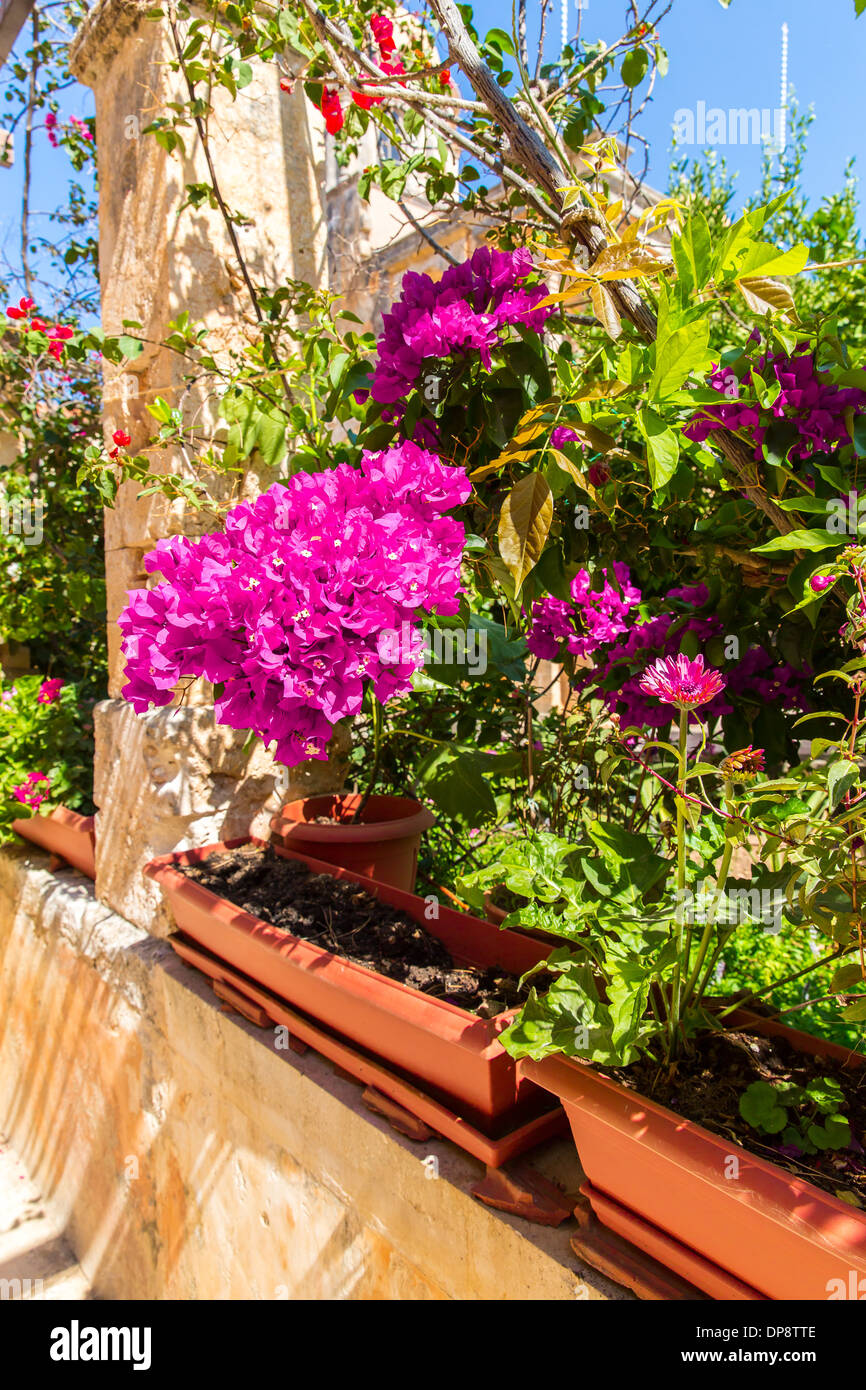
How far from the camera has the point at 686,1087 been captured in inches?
37.3

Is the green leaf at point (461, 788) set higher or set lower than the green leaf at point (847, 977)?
higher

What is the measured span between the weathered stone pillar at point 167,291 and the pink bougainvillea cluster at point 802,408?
132cm

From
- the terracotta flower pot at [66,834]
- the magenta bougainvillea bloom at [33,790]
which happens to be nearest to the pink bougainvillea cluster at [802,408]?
the terracotta flower pot at [66,834]

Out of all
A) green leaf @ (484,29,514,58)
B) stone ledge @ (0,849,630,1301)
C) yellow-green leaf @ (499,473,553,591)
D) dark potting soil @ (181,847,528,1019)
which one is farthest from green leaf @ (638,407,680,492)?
green leaf @ (484,29,514,58)

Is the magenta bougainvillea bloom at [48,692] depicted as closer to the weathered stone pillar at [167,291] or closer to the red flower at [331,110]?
the weathered stone pillar at [167,291]

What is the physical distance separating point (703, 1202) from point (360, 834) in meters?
1.14

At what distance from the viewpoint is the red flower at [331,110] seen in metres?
1.71

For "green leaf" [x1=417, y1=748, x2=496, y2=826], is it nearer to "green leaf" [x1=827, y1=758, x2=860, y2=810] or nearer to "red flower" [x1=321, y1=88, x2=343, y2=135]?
"green leaf" [x1=827, y1=758, x2=860, y2=810]

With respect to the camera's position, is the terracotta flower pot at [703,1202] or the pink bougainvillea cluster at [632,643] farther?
the pink bougainvillea cluster at [632,643]

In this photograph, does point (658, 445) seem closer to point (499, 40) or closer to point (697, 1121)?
point (697, 1121)

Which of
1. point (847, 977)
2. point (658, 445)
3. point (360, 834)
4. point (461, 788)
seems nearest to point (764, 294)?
point (658, 445)

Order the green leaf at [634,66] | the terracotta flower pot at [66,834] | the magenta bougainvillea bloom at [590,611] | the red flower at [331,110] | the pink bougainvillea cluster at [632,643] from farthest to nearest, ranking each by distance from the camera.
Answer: the terracotta flower pot at [66,834] < the red flower at [331,110] < the green leaf at [634,66] < the magenta bougainvillea bloom at [590,611] < the pink bougainvillea cluster at [632,643]

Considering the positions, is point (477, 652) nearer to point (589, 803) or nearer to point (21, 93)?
point (589, 803)

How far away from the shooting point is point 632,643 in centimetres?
133
